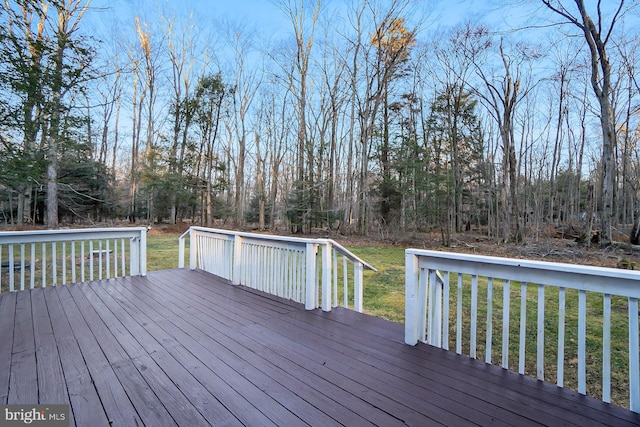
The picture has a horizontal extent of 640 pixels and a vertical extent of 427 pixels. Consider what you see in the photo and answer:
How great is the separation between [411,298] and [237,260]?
2695 millimetres

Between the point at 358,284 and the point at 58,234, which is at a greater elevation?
the point at 58,234

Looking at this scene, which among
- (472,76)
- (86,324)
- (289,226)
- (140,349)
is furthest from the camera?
(289,226)

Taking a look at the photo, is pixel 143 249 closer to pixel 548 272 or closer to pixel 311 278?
pixel 311 278

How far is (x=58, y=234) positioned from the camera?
155 inches

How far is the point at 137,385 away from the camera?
1851mm

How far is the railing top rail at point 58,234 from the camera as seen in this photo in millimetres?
3533

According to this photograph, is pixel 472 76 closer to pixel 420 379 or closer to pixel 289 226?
pixel 289 226

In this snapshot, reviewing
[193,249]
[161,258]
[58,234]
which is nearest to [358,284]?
[193,249]

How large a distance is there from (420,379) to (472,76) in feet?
42.6

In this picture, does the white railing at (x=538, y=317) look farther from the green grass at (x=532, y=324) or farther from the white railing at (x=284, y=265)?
the white railing at (x=284, y=265)

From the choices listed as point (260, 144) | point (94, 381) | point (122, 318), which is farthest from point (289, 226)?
point (94, 381)

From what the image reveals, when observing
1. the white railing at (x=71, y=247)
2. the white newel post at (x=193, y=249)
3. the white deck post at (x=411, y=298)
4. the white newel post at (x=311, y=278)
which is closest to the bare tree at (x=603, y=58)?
the white deck post at (x=411, y=298)

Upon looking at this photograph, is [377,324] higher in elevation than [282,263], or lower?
lower

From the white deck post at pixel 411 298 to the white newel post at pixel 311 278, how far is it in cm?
111
